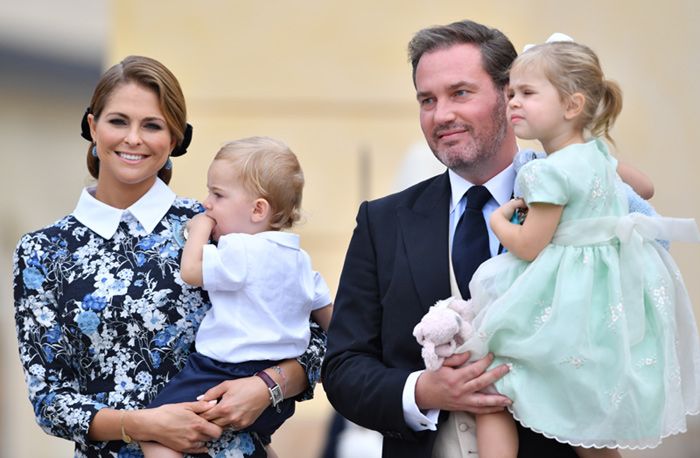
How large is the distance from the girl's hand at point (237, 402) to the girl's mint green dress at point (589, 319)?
0.57 meters

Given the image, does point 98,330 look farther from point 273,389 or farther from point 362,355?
point 362,355

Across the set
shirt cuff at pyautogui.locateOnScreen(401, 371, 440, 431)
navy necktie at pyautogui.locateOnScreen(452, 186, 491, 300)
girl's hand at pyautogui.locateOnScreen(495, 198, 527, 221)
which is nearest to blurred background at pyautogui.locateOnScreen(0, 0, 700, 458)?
navy necktie at pyautogui.locateOnScreen(452, 186, 491, 300)

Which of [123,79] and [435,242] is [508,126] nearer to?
[435,242]

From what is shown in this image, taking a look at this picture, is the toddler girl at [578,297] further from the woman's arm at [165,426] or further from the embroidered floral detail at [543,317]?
the woman's arm at [165,426]

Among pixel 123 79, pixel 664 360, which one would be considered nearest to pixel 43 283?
pixel 123 79

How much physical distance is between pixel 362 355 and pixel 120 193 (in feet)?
2.43

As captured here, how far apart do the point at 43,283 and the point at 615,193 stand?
1374 millimetres

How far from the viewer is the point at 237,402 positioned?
3.42 metres

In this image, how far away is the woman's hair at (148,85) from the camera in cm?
357

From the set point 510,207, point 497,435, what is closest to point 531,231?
point 510,207

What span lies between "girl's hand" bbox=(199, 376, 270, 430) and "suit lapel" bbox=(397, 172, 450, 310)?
0.45m

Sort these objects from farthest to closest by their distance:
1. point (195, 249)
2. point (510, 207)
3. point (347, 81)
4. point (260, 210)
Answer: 1. point (347, 81)
2. point (260, 210)
3. point (195, 249)
4. point (510, 207)

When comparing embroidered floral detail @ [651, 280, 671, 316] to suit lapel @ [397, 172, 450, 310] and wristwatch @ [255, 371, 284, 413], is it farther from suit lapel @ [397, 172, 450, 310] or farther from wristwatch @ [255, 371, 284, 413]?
wristwatch @ [255, 371, 284, 413]

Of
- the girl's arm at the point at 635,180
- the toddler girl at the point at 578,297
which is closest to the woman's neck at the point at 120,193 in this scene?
the toddler girl at the point at 578,297
